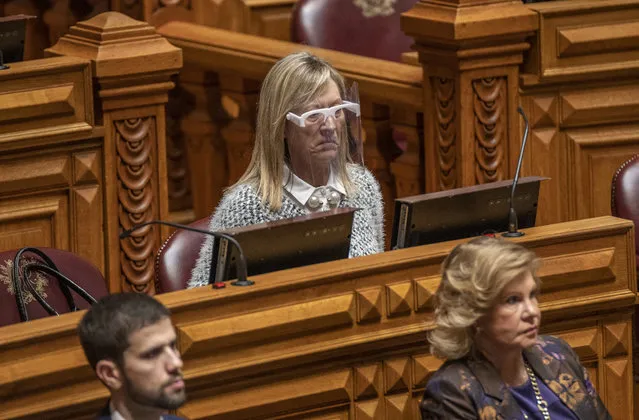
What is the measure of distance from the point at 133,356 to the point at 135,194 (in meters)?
1.91

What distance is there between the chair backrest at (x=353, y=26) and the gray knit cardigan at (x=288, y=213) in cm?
189

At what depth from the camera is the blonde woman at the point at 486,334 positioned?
2.60 m

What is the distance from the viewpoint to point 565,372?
2752 millimetres

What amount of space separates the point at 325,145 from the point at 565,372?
0.80 m

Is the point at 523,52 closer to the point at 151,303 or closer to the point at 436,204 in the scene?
the point at 436,204

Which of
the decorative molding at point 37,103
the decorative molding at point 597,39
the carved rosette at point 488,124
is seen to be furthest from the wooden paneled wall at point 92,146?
the decorative molding at point 597,39

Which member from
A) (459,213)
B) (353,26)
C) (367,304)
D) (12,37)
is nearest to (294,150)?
(459,213)

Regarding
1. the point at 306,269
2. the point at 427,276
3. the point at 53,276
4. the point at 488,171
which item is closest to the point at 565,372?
the point at 427,276

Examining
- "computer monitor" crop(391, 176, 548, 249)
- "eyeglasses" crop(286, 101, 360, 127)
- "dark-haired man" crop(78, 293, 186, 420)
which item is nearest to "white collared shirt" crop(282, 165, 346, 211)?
"eyeglasses" crop(286, 101, 360, 127)

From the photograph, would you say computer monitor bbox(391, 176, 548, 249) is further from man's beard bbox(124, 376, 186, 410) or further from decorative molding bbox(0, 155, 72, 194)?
decorative molding bbox(0, 155, 72, 194)

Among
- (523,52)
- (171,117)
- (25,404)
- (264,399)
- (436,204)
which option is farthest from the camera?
(171,117)

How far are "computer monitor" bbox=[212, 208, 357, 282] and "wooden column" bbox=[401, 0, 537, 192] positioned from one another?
4.52ft

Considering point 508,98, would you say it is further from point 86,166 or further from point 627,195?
point 86,166

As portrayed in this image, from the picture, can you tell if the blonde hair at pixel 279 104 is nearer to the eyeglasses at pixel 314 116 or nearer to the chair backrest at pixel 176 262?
the eyeglasses at pixel 314 116
